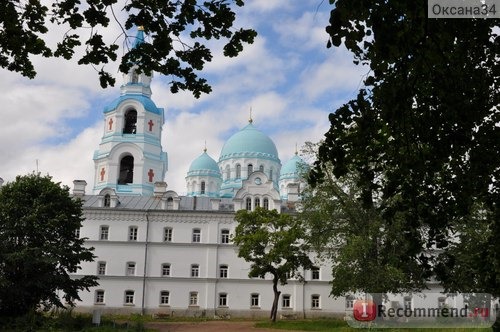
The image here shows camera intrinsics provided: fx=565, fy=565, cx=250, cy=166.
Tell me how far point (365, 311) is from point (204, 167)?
40.5 metres

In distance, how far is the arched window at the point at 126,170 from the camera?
5534cm

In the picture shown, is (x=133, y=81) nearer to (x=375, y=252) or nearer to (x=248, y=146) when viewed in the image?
(x=248, y=146)

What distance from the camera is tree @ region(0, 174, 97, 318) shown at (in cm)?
2870

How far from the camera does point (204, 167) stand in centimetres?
6550

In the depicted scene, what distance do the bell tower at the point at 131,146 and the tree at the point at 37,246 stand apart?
69.9 feet

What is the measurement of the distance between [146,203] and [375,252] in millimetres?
25229

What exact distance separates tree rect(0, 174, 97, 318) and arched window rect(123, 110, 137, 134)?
23.7 m

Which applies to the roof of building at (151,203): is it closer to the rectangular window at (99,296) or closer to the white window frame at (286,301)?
the rectangular window at (99,296)

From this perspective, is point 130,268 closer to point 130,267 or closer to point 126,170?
point 130,267

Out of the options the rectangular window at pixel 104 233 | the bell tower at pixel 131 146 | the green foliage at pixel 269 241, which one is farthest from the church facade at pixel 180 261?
the green foliage at pixel 269 241

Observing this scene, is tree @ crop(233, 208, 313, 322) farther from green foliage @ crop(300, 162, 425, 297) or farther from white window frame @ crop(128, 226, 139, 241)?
white window frame @ crop(128, 226, 139, 241)

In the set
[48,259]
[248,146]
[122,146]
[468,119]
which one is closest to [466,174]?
[468,119]

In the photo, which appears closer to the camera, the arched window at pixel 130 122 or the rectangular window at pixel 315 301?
the rectangular window at pixel 315 301

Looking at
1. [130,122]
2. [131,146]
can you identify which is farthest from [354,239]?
[130,122]
